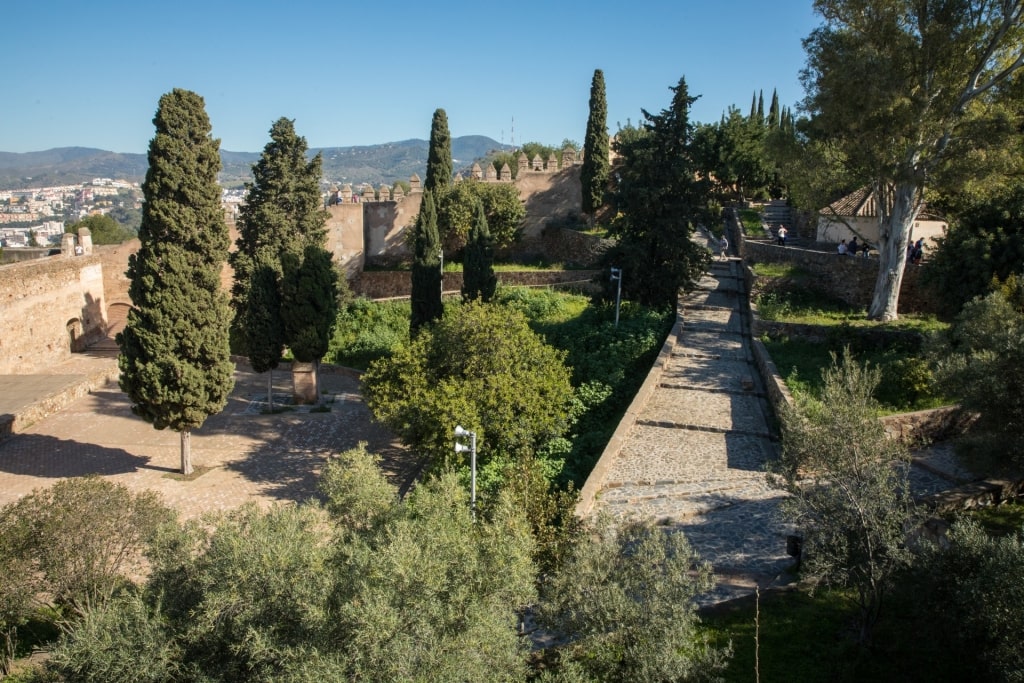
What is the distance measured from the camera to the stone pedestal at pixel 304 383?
21.4 metres

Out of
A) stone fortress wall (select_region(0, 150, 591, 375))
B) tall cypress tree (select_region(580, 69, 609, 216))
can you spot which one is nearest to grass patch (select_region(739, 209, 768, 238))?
tall cypress tree (select_region(580, 69, 609, 216))

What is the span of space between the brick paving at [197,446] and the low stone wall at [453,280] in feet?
26.0

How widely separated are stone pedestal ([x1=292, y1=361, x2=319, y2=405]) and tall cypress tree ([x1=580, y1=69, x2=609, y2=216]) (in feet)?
49.3

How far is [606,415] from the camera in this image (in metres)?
17.7

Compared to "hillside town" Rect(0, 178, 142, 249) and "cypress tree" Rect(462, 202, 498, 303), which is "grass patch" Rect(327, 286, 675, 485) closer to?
"cypress tree" Rect(462, 202, 498, 303)

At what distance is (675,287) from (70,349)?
20724 mm

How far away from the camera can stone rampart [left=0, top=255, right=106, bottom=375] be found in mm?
23016

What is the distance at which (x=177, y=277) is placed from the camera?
50.9 ft

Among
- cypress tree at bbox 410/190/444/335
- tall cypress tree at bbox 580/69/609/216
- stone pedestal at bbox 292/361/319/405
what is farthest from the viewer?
tall cypress tree at bbox 580/69/609/216

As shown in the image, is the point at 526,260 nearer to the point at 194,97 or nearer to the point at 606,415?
the point at 606,415

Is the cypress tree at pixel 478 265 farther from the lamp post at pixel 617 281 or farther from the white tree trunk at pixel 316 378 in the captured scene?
the white tree trunk at pixel 316 378

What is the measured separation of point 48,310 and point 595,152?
821 inches

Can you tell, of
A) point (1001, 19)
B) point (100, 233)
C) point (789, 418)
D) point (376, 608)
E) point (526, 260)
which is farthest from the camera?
point (100, 233)

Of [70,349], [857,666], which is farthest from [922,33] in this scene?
[70,349]
